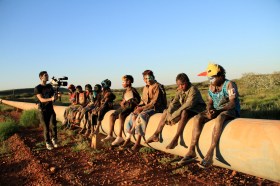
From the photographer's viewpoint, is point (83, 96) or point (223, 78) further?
point (83, 96)

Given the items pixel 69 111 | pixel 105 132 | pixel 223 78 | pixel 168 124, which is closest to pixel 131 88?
pixel 105 132

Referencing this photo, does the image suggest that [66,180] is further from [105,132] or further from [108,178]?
[105,132]

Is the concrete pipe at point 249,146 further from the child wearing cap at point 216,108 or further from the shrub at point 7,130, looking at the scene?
the shrub at point 7,130

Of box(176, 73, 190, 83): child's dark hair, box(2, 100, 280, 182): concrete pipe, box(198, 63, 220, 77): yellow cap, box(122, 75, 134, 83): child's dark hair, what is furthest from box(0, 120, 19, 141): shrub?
box(198, 63, 220, 77): yellow cap

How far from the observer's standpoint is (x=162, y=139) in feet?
21.3

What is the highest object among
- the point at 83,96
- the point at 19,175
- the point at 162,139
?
the point at 83,96

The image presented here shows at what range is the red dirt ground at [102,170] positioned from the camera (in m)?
5.06

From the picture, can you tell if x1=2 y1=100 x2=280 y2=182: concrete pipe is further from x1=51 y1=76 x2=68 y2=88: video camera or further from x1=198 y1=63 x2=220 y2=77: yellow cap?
x1=51 y1=76 x2=68 y2=88: video camera

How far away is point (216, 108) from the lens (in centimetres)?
564

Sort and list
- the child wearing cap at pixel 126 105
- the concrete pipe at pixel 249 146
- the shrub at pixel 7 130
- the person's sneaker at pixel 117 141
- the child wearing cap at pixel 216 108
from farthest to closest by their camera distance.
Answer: the shrub at pixel 7 130 → the child wearing cap at pixel 126 105 → the person's sneaker at pixel 117 141 → the child wearing cap at pixel 216 108 → the concrete pipe at pixel 249 146

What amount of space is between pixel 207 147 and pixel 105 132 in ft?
15.3

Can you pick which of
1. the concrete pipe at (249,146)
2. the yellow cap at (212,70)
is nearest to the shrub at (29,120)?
the concrete pipe at (249,146)

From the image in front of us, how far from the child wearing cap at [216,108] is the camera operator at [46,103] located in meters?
4.64

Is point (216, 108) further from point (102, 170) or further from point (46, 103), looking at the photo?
point (46, 103)
